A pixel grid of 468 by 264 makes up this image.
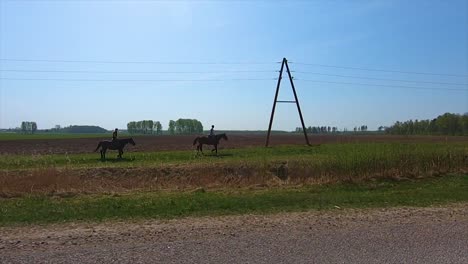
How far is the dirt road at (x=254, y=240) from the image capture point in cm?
677

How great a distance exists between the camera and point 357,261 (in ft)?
21.5

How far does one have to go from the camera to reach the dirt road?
6773 millimetres

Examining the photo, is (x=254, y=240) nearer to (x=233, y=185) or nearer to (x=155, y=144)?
(x=233, y=185)

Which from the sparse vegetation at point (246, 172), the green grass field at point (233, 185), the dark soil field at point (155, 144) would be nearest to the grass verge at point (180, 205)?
the green grass field at point (233, 185)

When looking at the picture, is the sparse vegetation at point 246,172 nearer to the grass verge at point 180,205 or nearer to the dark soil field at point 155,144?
the grass verge at point 180,205

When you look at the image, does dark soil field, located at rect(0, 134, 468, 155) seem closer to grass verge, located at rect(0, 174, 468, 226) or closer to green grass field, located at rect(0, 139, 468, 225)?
green grass field, located at rect(0, 139, 468, 225)

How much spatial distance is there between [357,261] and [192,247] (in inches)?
105

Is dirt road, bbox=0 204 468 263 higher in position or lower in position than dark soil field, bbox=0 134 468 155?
lower

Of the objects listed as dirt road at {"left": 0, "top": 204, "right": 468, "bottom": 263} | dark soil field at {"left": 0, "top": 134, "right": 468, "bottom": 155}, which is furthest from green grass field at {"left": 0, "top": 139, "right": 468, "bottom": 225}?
dark soil field at {"left": 0, "top": 134, "right": 468, "bottom": 155}

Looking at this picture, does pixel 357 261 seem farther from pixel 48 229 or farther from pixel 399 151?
pixel 399 151

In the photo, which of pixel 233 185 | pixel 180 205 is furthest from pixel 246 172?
pixel 180 205

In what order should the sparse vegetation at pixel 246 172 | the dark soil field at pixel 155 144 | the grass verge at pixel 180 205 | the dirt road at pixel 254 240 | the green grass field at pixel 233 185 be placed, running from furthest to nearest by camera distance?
the dark soil field at pixel 155 144 → the sparse vegetation at pixel 246 172 → the green grass field at pixel 233 185 → the grass verge at pixel 180 205 → the dirt road at pixel 254 240

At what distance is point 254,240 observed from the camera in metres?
7.90

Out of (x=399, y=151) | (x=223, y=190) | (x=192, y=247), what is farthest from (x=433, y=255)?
(x=399, y=151)
